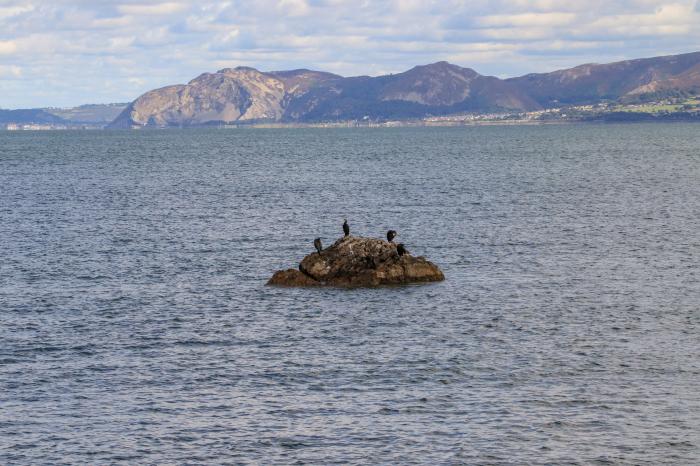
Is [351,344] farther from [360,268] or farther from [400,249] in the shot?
[400,249]

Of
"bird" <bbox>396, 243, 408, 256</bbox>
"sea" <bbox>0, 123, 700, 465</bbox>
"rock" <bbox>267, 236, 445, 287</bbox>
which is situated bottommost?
"sea" <bbox>0, 123, 700, 465</bbox>

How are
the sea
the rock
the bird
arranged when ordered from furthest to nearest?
the bird → the rock → the sea

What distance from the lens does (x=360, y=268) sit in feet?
206

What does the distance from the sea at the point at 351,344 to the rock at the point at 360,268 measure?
141 centimetres

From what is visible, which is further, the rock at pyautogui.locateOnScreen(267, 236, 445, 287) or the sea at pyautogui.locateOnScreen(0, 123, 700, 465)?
the rock at pyautogui.locateOnScreen(267, 236, 445, 287)

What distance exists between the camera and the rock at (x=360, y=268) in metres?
62.3

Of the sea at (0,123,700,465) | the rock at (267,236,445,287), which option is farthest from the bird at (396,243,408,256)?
the sea at (0,123,700,465)

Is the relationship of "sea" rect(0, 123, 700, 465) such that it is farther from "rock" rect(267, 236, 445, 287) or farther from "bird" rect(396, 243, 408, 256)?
"bird" rect(396, 243, 408, 256)

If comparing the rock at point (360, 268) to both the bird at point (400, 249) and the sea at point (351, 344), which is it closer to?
the bird at point (400, 249)

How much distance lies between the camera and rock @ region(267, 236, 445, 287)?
204 feet

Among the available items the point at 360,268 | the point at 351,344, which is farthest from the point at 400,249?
the point at 351,344

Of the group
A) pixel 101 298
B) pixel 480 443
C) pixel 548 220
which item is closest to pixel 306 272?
pixel 101 298

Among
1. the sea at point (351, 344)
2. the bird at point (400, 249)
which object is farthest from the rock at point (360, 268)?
the sea at point (351, 344)

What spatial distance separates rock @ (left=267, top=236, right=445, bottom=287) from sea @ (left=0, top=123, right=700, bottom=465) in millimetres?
1406
